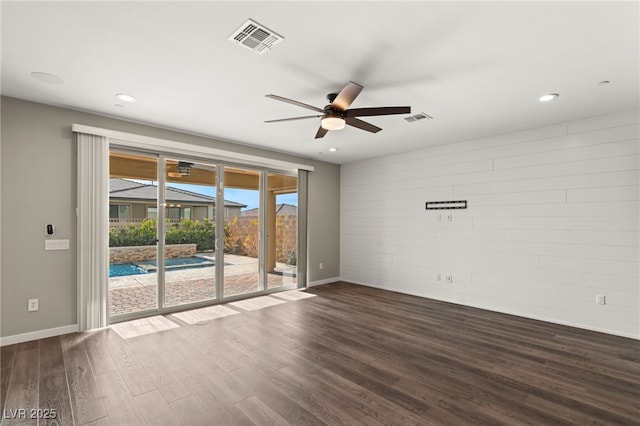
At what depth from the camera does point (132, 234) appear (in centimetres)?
439

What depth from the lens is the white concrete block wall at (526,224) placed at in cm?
390

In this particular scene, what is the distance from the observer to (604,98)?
3441 mm

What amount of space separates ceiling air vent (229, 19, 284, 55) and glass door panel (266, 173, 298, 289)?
3633 millimetres

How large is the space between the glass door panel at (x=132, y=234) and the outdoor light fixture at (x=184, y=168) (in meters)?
0.33

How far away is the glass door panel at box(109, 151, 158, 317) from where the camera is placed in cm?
425

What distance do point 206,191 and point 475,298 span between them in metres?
Result: 4.90

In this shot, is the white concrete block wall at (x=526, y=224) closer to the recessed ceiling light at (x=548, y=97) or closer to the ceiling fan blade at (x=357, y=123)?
the recessed ceiling light at (x=548, y=97)

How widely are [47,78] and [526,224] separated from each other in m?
6.23

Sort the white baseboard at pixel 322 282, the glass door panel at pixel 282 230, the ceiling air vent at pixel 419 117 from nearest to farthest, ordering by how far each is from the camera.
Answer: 1. the ceiling air vent at pixel 419 117
2. the glass door panel at pixel 282 230
3. the white baseboard at pixel 322 282

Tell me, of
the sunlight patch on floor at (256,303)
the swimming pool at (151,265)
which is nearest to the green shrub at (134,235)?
the swimming pool at (151,265)

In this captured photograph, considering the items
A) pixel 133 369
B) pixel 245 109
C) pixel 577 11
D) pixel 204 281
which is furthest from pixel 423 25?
pixel 204 281

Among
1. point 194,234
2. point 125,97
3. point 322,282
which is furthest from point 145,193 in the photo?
point 322,282

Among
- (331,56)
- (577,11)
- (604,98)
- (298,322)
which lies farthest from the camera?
(298,322)

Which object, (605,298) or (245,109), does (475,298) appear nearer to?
(605,298)
